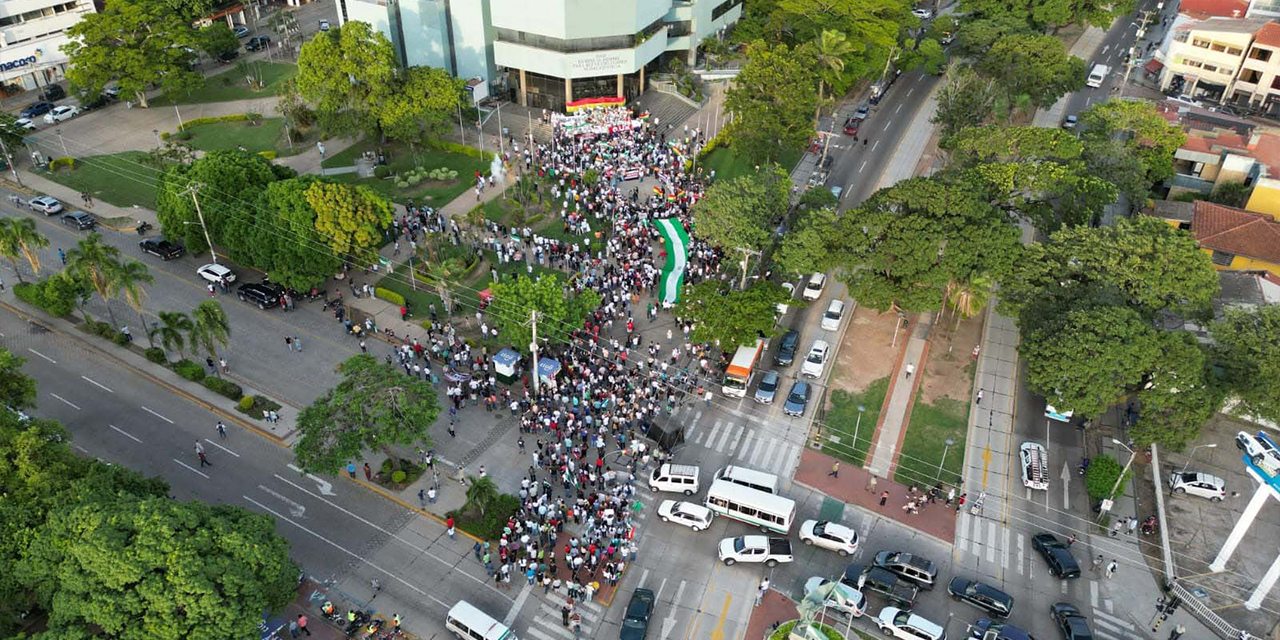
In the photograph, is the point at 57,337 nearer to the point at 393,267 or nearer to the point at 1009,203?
the point at 393,267

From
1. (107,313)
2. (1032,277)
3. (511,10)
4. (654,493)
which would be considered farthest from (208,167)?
(1032,277)

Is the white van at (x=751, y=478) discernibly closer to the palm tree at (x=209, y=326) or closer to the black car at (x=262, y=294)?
the palm tree at (x=209, y=326)

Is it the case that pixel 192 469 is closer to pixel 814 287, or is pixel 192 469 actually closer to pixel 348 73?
pixel 348 73

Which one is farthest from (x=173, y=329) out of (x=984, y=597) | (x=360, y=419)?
(x=984, y=597)

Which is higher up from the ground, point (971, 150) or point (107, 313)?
point (971, 150)

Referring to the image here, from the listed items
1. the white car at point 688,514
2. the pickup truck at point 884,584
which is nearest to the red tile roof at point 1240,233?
the pickup truck at point 884,584

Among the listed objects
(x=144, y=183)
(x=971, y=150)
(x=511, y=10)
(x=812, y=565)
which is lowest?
(x=812, y=565)
